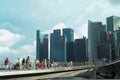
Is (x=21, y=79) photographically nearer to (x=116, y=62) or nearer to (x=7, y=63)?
(x=7, y=63)

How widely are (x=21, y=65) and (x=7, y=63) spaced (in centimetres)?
201

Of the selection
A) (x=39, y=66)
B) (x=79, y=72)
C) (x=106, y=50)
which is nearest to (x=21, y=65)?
(x=39, y=66)

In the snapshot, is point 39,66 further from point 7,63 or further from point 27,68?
point 7,63

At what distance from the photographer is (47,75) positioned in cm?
4112

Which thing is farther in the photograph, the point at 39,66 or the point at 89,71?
the point at 89,71

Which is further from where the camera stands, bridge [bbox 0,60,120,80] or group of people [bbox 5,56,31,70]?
group of people [bbox 5,56,31,70]

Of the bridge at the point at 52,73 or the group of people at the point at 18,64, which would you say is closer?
the bridge at the point at 52,73

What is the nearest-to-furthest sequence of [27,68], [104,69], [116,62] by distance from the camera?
[27,68]
[116,62]
[104,69]

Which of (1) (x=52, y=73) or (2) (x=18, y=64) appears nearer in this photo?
(2) (x=18, y=64)

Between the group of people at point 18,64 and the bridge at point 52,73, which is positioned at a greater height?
the group of people at point 18,64

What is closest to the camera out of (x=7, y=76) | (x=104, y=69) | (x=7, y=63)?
(x=7, y=76)

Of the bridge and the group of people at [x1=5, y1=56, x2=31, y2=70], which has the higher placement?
the group of people at [x1=5, y1=56, x2=31, y2=70]

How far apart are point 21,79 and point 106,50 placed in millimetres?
111257

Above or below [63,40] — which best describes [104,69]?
below
